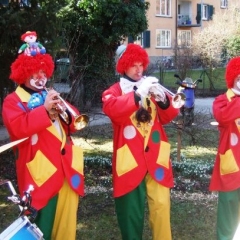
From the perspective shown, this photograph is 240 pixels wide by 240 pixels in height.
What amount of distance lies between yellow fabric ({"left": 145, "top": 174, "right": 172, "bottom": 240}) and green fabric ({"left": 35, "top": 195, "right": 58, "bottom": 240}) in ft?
2.71

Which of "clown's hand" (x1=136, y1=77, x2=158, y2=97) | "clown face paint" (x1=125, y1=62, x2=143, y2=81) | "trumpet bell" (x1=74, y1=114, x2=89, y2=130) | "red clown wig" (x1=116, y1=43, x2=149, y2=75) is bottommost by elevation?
"trumpet bell" (x1=74, y1=114, x2=89, y2=130)

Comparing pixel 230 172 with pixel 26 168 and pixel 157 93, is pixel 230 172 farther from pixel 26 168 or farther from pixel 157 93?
pixel 26 168

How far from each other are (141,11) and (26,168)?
35.0 feet

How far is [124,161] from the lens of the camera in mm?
4125

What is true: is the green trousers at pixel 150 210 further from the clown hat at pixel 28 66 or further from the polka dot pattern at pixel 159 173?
the clown hat at pixel 28 66

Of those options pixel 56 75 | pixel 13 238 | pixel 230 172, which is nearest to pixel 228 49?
pixel 56 75

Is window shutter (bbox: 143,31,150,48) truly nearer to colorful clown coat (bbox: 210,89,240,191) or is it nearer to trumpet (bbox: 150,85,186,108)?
colorful clown coat (bbox: 210,89,240,191)

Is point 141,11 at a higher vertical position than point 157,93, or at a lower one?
higher

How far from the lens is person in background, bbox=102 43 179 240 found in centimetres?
407

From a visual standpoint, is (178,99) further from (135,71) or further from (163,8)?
(163,8)

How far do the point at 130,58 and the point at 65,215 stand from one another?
1392 millimetres

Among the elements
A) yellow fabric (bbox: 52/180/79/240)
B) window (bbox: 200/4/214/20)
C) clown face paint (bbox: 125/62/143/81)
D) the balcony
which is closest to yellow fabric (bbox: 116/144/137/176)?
yellow fabric (bbox: 52/180/79/240)

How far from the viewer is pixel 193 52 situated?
18.7 meters

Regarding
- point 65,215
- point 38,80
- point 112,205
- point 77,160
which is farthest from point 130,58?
point 112,205
